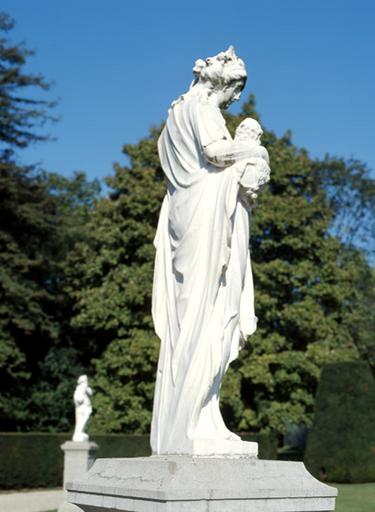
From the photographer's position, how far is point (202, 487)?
172 inches

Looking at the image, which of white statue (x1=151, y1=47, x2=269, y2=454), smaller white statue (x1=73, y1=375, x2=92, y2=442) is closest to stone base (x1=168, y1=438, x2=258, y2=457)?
white statue (x1=151, y1=47, x2=269, y2=454)

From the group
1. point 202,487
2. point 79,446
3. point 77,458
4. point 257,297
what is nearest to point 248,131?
point 202,487

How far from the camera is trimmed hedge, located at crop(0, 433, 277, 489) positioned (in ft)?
78.7

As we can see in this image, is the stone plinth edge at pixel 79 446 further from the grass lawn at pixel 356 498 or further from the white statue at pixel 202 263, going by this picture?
the white statue at pixel 202 263

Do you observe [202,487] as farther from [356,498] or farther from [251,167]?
[356,498]

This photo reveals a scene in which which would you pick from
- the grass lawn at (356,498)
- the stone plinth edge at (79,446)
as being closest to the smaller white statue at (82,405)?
the stone plinth edge at (79,446)

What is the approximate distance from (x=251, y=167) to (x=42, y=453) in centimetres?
2091

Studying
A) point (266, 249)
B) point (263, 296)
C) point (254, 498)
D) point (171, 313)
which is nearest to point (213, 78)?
point (171, 313)

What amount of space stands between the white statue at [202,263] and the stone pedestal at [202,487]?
0.27 m

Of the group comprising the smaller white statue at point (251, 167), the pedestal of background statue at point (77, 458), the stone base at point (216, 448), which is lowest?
the pedestal of background statue at point (77, 458)

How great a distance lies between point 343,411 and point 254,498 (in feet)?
58.7

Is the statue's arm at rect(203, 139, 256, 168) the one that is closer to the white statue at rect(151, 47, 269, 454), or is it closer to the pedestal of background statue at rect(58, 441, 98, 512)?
the white statue at rect(151, 47, 269, 454)

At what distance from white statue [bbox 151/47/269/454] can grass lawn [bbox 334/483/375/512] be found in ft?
34.5

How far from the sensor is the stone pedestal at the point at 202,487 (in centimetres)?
430
